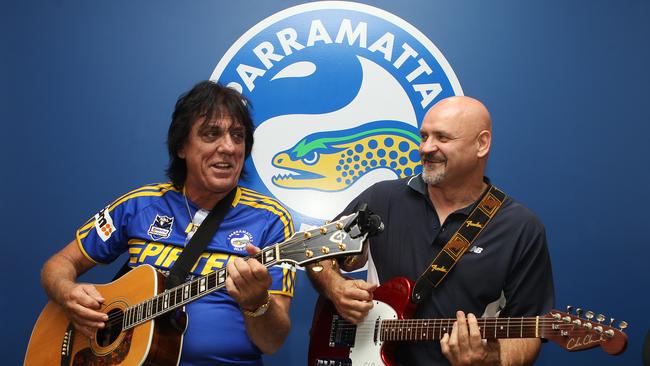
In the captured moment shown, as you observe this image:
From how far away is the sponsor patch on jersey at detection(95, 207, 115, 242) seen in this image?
2.15 meters

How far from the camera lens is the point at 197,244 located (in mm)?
1975

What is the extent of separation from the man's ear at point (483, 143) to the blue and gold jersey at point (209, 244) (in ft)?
2.13

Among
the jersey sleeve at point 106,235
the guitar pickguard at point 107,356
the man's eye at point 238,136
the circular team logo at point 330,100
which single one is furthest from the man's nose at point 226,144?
the guitar pickguard at point 107,356

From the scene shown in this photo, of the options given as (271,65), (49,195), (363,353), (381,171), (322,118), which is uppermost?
(271,65)

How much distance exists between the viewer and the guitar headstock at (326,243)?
150 centimetres

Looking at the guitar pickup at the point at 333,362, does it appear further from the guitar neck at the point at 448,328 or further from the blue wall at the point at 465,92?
the blue wall at the point at 465,92

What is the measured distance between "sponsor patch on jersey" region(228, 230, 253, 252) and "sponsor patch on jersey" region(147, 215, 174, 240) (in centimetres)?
21

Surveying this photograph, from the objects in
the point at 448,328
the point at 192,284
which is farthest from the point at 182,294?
the point at 448,328

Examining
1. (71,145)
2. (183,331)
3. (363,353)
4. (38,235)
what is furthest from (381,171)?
(38,235)

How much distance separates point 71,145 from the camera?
8.82 ft

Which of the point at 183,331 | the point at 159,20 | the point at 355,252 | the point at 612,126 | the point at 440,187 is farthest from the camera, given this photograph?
the point at 159,20

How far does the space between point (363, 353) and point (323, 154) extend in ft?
3.02

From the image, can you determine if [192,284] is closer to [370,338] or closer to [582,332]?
[370,338]

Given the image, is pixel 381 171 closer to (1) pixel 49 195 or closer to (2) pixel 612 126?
(2) pixel 612 126
